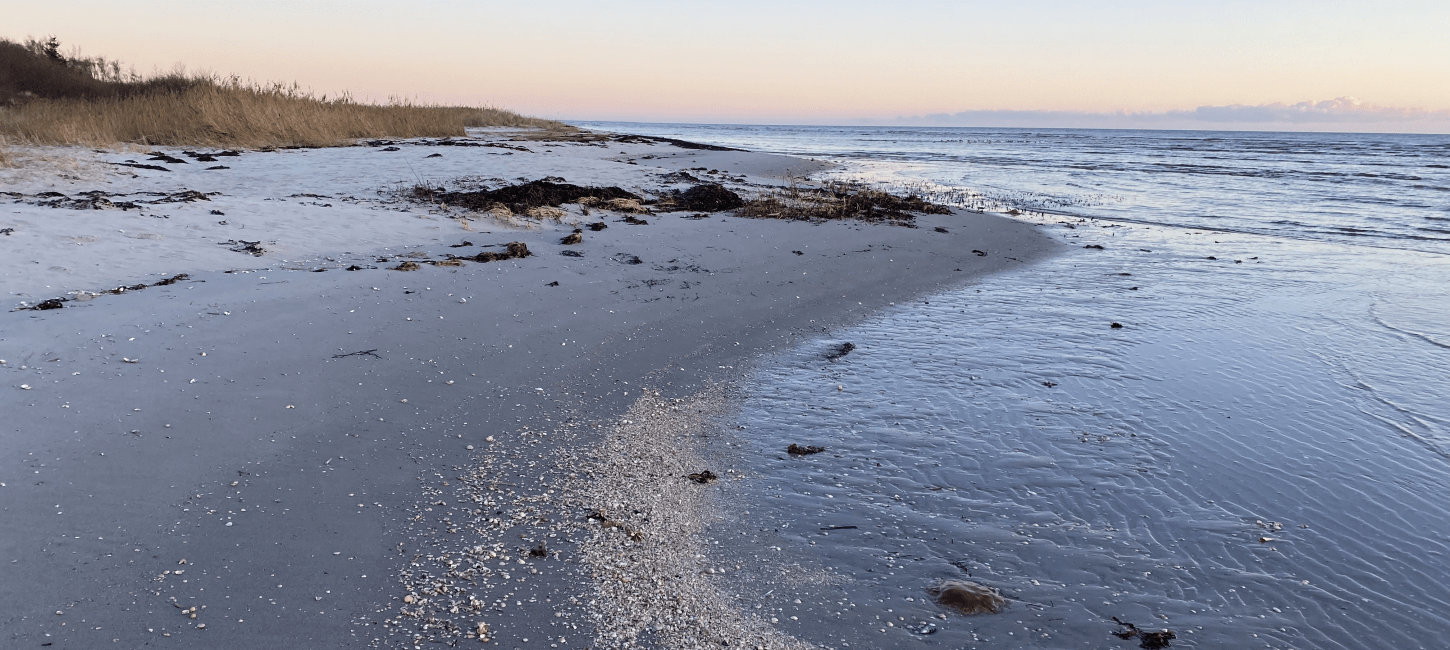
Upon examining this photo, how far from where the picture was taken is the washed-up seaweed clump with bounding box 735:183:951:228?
11.1m

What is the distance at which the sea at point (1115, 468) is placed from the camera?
2717 millimetres

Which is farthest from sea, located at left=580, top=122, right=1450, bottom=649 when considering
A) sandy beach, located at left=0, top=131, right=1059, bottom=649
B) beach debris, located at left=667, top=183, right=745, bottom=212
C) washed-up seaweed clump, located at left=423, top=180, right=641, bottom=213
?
washed-up seaweed clump, located at left=423, top=180, right=641, bottom=213

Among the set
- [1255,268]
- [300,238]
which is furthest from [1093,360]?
[300,238]

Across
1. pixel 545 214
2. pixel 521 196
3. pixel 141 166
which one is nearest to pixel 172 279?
pixel 545 214

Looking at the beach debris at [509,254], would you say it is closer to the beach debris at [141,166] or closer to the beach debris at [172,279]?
the beach debris at [172,279]

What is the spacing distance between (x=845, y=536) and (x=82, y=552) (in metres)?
2.89

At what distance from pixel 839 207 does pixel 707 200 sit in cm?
207

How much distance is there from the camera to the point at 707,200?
38.1 ft

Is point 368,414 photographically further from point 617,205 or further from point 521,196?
point 521,196

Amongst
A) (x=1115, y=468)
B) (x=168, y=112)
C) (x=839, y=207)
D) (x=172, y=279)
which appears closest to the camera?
(x=1115, y=468)

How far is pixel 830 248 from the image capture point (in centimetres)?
922

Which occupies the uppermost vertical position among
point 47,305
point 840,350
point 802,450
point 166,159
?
point 166,159

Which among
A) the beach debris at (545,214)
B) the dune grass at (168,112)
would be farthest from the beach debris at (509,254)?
the dune grass at (168,112)

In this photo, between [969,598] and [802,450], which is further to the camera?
[802,450]
